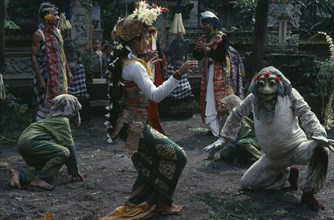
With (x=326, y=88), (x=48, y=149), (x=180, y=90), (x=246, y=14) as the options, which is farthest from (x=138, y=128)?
(x=246, y=14)

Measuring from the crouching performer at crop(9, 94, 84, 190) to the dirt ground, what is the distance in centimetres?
11

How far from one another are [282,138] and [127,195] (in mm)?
1625

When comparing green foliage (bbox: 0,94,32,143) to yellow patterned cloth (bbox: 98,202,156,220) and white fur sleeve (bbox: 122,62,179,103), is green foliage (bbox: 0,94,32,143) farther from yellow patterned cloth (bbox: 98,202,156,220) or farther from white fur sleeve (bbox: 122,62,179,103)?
white fur sleeve (bbox: 122,62,179,103)

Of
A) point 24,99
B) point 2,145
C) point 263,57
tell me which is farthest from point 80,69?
point 263,57

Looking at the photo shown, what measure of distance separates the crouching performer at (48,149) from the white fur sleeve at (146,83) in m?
1.55

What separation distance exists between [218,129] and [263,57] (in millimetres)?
2668

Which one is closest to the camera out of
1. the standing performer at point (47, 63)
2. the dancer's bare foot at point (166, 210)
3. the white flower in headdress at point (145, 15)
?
the white flower in headdress at point (145, 15)

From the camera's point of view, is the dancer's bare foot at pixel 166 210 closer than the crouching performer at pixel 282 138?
Yes

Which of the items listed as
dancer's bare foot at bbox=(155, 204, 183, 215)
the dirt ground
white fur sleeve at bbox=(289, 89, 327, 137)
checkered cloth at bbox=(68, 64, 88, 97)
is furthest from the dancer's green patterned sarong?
checkered cloth at bbox=(68, 64, 88, 97)

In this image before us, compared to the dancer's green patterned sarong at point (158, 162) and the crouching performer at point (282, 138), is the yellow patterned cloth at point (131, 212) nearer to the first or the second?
the dancer's green patterned sarong at point (158, 162)

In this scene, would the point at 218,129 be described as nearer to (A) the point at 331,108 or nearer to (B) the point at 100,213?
(A) the point at 331,108

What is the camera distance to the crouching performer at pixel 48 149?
19.6 feet

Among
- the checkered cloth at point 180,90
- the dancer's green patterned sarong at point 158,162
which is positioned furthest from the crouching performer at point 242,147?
the checkered cloth at point 180,90

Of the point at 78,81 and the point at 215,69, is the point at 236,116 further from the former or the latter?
the point at 78,81
